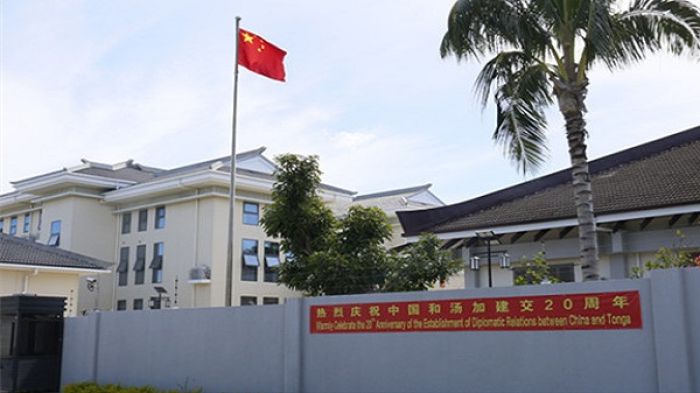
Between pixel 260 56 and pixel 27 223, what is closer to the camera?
pixel 260 56

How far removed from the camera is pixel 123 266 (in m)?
40.2

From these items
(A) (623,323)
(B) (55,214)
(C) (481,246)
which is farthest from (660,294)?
(B) (55,214)

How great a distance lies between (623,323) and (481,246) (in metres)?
11.1

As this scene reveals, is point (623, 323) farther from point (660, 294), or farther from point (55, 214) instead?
point (55, 214)

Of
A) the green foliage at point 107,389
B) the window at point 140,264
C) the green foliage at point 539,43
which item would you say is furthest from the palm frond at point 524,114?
the window at point 140,264

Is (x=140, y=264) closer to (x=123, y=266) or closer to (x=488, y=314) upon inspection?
(x=123, y=266)

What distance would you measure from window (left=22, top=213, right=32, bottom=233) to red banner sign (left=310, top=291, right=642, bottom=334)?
37.1 m

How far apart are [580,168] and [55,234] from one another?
113 feet

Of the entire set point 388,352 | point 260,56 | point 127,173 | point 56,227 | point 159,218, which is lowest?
point 388,352

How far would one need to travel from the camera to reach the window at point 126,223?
4103 centimetres

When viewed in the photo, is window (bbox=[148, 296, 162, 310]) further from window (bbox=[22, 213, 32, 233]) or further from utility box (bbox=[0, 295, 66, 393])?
utility box (bbox=[0, 295, 66, 393])

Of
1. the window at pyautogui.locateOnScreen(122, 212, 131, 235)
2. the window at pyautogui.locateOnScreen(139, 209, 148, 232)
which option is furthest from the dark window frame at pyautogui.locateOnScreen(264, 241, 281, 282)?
the window at pyautogui.locateOnScreen(122, 212, 131, 235)

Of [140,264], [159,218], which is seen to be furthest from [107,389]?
[140,264]

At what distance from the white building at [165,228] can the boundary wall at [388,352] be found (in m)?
19.7
